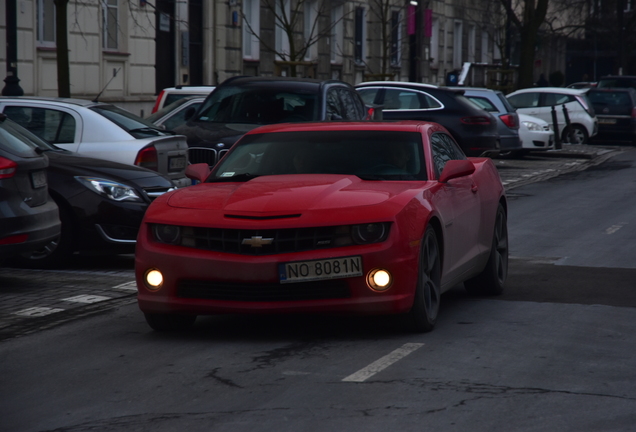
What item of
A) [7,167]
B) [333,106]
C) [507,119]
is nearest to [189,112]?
[333,106]

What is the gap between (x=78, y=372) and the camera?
20.7 feet

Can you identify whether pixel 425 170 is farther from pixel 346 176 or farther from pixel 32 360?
pixel 32 360

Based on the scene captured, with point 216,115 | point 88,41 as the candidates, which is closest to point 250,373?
point 216,115

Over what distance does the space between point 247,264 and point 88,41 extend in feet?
64.8

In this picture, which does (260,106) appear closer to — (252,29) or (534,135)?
(534,135)

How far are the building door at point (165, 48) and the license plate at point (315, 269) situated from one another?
23.3m

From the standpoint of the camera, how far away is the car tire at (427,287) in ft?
23.1

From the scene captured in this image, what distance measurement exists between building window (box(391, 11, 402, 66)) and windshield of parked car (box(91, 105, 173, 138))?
1239 inches

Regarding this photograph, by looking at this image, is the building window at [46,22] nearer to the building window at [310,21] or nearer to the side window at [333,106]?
the side window at [333,106]

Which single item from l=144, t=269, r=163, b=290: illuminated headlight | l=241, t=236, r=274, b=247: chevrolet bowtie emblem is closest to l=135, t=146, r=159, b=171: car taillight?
l=144, t=269, r=163, b=290: illuminated headlight

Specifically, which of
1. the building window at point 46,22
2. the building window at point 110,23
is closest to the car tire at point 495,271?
the building window at point 46,22

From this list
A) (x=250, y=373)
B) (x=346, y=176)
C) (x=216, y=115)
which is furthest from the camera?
(x=216, y=115)

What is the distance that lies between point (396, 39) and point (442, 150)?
3704 cm

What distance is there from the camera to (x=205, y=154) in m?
13.7
